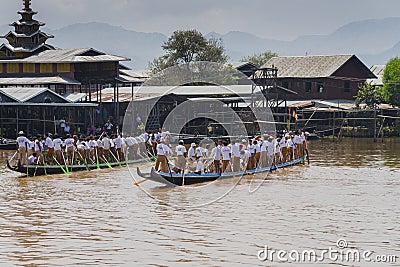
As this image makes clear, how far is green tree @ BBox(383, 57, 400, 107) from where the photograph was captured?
166ft

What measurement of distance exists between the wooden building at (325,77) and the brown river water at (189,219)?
1143 inches

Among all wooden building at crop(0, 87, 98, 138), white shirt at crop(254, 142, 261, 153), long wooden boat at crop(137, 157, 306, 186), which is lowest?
long wooden boat at crop(137, 157, 306, 186)

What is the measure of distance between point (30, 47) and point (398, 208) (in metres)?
39.3

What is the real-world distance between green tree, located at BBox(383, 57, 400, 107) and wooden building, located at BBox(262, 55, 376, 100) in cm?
424

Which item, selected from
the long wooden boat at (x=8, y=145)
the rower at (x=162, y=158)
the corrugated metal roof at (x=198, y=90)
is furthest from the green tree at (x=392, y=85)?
the rower at (x=162, y=158)

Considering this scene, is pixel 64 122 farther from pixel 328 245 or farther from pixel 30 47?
pixel 328 245

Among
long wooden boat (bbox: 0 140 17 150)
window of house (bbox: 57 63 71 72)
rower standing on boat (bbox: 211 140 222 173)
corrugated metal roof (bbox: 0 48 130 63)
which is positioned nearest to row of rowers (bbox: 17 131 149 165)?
rower standing on boat (bbox: 211 140 222 173)

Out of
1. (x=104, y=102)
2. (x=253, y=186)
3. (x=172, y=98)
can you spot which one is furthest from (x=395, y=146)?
(x=253, y=186)

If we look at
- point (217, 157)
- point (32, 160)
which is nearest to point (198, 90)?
point (32, 160)

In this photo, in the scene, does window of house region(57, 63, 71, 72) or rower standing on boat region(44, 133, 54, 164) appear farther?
window of house region(57, 63, 71, 72)

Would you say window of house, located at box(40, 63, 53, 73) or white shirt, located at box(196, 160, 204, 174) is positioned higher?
window of house, located at box(40, 63, 53, 73)

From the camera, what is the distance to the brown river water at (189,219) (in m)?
13.8

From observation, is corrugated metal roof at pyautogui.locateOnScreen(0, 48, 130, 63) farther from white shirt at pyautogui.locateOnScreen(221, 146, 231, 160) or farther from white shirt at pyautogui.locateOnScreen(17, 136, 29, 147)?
white shirt at pyautogui.locateOnScreen(221, 146, 231, 160)

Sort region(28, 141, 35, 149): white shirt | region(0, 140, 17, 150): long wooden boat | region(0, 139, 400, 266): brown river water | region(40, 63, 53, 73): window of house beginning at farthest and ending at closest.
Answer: region(40, 63, 53, 73): window of house → region(0, 140, 17, 150): long wooden boat → region(28, 141, 35, 149): white shirt → region(0, 139, 400, 266): brown river water
